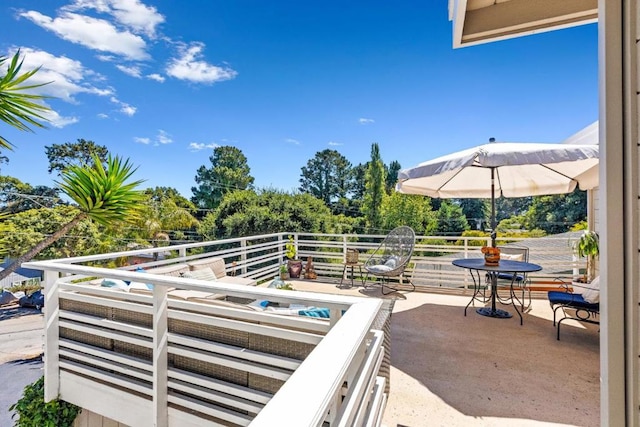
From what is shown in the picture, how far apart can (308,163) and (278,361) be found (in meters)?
24.4

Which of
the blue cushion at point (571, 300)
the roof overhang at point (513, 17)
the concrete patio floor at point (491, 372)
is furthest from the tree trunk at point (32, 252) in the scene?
the blue cushion at point (571, 300)

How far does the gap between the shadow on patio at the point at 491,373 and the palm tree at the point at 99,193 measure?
2.97 m

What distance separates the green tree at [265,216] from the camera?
480 inches

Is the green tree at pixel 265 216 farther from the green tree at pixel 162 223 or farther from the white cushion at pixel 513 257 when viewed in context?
the white cushion at pixel 513 257

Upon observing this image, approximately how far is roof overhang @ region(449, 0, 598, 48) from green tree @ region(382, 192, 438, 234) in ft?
46.2

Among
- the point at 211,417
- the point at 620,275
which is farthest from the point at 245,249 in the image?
the point at 620,275

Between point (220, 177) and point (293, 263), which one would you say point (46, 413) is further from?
point (220, 177)

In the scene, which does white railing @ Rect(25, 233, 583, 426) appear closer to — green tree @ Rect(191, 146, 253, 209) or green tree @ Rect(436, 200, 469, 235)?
green tree @ Rect(436, 200, 469, 235)

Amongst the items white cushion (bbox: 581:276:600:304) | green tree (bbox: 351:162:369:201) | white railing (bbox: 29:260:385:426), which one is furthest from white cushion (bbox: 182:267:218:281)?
green tree (bbox: 351:162:369:201)

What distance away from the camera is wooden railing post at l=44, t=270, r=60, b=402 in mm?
2604

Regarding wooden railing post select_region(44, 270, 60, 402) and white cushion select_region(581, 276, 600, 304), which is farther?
white cushion select_region(581, 276, 600, 304)

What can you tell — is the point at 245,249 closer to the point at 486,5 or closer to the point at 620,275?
the point at 486,5

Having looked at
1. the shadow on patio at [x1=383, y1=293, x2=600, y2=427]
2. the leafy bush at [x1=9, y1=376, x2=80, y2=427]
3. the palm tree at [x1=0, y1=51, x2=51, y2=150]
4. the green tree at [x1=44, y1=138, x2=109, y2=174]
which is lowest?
the leafy bush at [x1=9, y1=376, x2=80, y2=427]

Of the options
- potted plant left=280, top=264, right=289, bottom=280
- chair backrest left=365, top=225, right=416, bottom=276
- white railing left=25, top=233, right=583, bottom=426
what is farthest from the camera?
potted plant left=280, top=264, right=289, bottom=280
